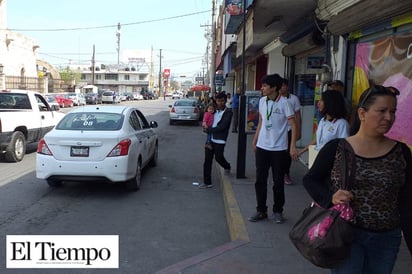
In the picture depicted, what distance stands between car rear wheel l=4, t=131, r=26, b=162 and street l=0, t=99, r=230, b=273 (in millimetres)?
838

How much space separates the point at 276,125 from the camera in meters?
5.02

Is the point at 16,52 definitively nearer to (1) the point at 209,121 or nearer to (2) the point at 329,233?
(1) the point at 209,121

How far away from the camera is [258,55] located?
669 inches

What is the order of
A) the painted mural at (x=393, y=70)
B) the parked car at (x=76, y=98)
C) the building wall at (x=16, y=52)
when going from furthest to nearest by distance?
the parked car at (x=76, y=98) < the building wall at (x=16, y=52) < the painted mural at (x=393, y=70)

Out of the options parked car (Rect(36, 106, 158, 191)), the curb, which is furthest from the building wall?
the curb

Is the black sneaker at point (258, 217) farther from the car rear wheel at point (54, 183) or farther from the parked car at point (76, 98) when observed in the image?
the parked car at point (76, 98)

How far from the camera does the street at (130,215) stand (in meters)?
4.69

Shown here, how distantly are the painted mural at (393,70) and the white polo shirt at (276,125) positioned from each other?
1214mm

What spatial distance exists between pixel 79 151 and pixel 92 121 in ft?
2.80

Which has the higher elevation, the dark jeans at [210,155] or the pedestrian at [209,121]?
the pedestrian at [209,121]

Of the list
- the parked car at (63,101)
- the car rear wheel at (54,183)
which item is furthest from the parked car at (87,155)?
the parked car at (63,101)

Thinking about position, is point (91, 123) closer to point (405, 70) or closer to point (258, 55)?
point (405, 70)

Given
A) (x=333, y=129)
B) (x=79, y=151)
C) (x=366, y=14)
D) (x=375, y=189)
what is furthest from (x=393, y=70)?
(x=79, y=151)

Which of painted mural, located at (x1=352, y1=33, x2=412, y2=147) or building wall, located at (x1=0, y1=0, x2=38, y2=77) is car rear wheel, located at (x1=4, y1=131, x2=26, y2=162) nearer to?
painted mural, located at (x1=352, y1=33, x2=412, y2=147)
